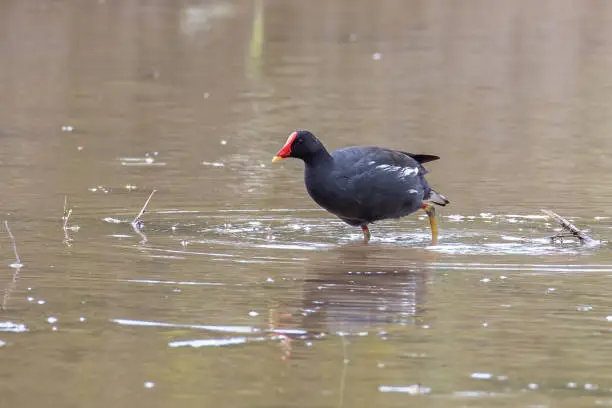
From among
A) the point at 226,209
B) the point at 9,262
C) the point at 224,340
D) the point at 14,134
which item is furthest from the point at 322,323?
the point at 14,134

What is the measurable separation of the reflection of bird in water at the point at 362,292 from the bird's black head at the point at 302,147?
2.53 feet

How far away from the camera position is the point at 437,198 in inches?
458

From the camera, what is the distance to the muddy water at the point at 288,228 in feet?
22.9

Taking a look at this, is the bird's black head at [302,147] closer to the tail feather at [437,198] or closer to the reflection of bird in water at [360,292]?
the reflection of bird in water at [360,292]

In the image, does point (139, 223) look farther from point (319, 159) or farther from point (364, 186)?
point (364, 186)

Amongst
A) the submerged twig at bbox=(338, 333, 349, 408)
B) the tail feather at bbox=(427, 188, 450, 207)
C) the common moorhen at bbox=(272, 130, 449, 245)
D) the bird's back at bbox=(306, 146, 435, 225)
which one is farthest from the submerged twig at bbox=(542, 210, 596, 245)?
the submerged twig at bbox=(338, 333, 349, 408)

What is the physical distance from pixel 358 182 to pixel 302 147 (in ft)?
1.58

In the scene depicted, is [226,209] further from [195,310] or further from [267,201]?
[195,310]

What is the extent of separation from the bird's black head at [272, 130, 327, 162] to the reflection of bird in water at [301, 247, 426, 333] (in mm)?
772

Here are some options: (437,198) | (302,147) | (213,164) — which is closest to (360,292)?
(302,147)

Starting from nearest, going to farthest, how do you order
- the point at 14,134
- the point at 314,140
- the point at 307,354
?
the point at 307,354
the point at 314,140
the point at 14,134

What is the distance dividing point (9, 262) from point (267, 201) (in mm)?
3164

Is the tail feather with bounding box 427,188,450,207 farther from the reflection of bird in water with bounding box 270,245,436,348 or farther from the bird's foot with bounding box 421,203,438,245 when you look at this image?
the reflection of bird in water with bounding box 270,245,436,348

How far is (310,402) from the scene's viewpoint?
21.2ft
